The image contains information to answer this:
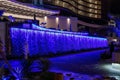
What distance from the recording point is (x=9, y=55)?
26.4 meters

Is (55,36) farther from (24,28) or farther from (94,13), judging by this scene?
(94,13)

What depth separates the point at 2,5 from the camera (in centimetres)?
3809

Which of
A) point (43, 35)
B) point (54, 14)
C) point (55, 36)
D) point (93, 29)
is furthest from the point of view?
point (93, 29)

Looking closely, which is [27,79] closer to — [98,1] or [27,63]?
[27,63]

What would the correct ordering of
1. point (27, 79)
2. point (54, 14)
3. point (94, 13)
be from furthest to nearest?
1. point (94, 13)
2. point (54, 14)
3. point (27, 79)

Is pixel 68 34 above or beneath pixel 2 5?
beneath

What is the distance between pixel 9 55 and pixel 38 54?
174 inches

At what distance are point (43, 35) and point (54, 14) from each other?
99.1 ft

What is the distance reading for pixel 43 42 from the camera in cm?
3180

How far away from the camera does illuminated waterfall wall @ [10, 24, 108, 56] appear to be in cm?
2750

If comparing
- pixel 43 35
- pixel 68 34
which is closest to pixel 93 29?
pixel 68 34

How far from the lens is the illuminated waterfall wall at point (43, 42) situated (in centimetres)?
2750

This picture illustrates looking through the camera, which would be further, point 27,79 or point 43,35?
point 43,35

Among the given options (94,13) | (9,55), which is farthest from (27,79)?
(94,13)
